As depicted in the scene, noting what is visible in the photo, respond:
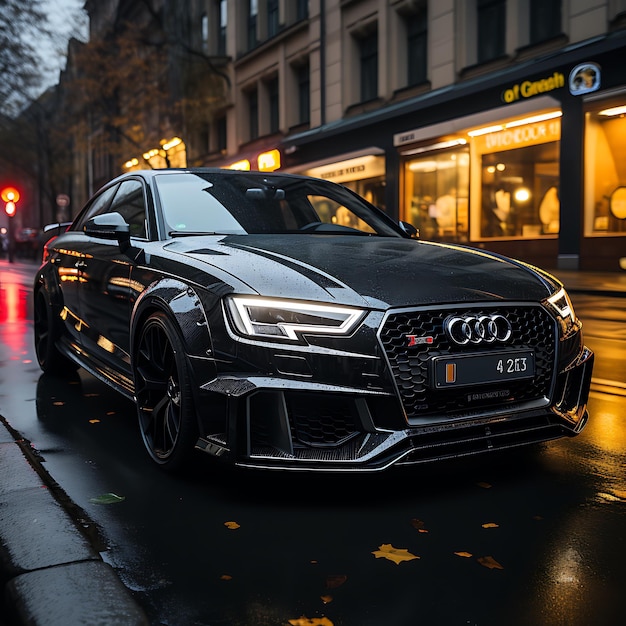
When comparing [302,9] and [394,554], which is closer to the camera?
[394,554]

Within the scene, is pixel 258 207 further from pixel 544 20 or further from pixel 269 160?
pixel 269 160

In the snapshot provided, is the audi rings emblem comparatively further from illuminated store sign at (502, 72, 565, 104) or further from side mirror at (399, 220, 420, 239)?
illuminated store sign at (502, 72, 565, 104)

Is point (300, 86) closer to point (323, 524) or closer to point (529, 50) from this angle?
point (529, 50)

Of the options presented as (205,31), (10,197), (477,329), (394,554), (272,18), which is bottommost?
(394,554)

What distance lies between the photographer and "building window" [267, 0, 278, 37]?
29.3 m

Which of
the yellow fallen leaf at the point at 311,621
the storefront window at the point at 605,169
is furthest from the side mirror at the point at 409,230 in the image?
the storefront window at the point at 605,169

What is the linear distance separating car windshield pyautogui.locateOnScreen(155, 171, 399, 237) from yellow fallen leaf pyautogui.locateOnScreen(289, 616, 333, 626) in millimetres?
2359

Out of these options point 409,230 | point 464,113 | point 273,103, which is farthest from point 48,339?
point 273,103

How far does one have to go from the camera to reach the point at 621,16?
53.1ft

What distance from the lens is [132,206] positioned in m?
4.85

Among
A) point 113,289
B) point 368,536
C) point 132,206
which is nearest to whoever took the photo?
point 368,536

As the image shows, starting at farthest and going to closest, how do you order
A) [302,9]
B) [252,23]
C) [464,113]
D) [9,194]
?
[9,194], [252,23], [302,9], [464,113]

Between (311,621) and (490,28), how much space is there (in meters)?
19.7

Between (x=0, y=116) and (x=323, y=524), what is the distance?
30296 millimetres
